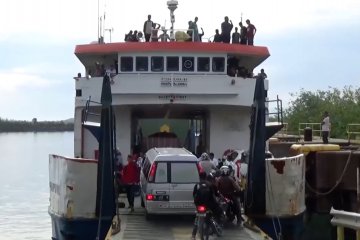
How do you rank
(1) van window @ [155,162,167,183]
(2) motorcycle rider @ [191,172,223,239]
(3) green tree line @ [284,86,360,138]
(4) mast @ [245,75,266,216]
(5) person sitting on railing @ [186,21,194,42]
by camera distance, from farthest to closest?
(3) green tree line @ [284,86,360,138] < (5) person sitting on railing @ [186,21,194,42] < (4) mast @ [245,75,266,216] < (1) van window @ [155,162,167,183] < (2) motorcycle rider @ [191,172,223,239]

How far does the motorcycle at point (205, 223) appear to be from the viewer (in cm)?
1309

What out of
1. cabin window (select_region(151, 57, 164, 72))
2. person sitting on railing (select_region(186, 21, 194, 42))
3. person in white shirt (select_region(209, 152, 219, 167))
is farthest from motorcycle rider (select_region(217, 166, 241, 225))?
person sitting on railing (select_region(186, 21, 194, 42))

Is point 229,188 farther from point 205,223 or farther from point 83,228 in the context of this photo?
point 83,228

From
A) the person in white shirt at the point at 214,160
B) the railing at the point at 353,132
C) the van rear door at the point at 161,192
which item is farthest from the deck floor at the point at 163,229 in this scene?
the railing at the point at 353,132

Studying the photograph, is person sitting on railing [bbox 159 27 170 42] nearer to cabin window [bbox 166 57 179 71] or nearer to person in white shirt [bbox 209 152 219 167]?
cabin window [bbox 166 57 179 71]

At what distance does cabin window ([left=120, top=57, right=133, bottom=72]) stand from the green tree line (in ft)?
86.7

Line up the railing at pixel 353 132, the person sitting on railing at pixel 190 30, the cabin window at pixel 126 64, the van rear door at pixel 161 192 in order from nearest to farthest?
1. the van rear door at pixel 161 192
2. the cabin window at pixel 126 64
3. the person sitting on railing at pixel 190 30
4. the railing at pixel 353 132

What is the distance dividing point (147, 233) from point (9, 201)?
1179 inches

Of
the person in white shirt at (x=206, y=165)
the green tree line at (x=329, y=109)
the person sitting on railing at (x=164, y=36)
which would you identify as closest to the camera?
the person in white shirt at (x=206, y=165)

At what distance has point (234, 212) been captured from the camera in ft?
50.0

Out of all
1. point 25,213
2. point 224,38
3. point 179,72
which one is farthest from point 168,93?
point 25,213

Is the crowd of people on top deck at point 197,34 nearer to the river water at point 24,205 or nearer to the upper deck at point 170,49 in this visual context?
the upper deck at point 170,49

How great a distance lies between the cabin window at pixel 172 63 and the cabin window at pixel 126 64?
106 cm

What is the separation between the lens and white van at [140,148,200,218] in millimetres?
14859
